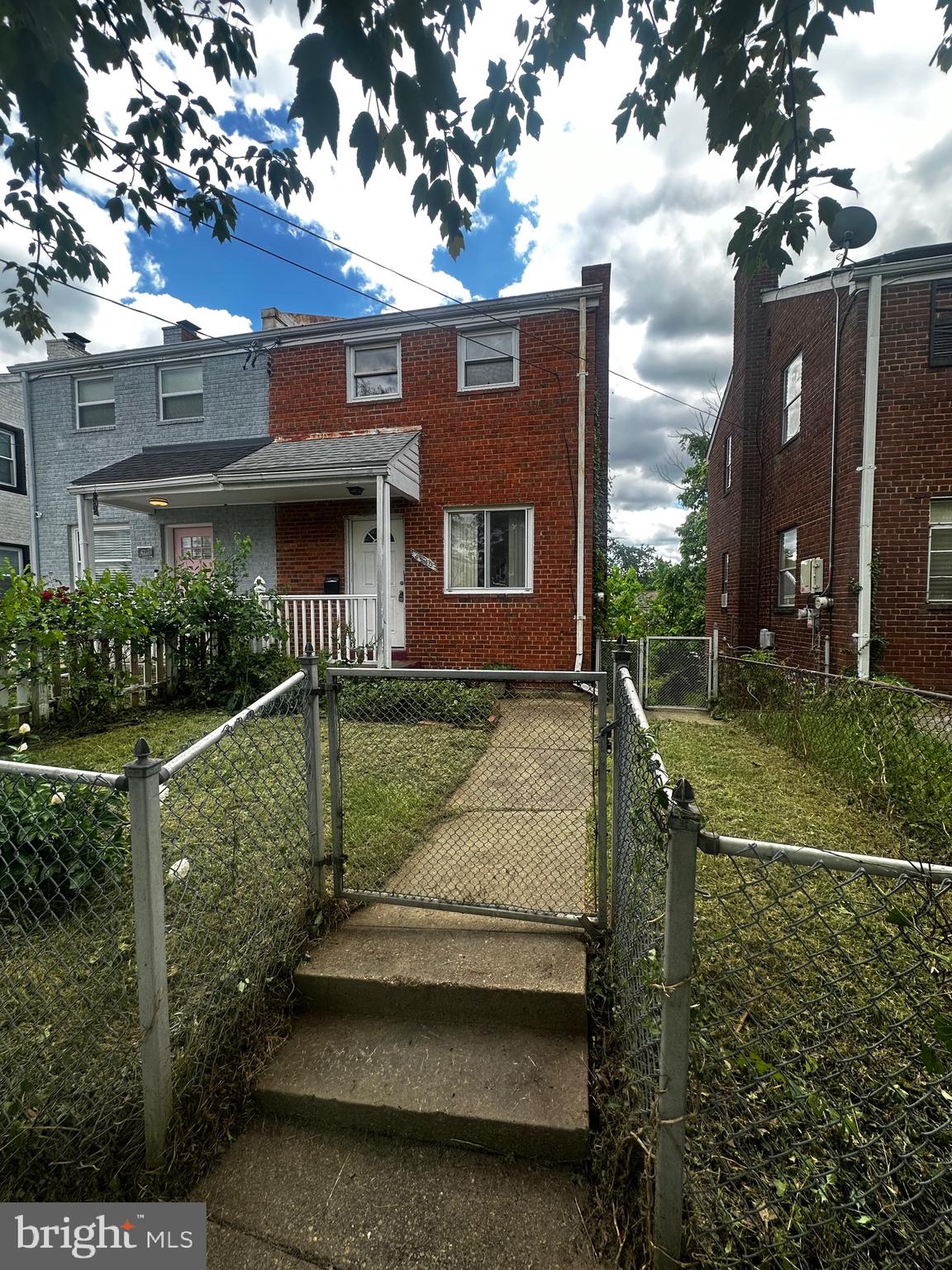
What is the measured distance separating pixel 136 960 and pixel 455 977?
1147 millimetres

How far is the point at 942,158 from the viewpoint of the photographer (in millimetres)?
5164

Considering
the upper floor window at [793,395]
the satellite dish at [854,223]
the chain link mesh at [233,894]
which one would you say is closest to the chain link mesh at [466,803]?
the chain link mesh at [233,894]

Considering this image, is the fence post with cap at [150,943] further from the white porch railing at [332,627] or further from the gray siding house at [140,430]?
the gray siding house at [140,430]

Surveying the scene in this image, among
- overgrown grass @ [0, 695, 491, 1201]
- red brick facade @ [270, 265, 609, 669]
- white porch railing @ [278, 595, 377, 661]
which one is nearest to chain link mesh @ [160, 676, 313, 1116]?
overgrown grass @ [0, 695, 491, 1201]

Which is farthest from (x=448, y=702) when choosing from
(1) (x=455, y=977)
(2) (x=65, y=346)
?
(2) (x=65, y=346)

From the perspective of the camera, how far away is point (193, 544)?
36.9ft

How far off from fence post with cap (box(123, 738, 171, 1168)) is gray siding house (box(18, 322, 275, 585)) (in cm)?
952

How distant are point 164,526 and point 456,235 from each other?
10543 millimetres

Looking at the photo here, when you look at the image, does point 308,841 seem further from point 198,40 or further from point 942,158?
point 942,158

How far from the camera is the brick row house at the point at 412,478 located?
30.0 ft

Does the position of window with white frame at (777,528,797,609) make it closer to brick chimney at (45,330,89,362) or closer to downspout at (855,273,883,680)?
downspout at (855,273,883,680)

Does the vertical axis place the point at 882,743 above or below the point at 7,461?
below

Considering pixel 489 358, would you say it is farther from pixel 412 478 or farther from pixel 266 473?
pixel 266 473

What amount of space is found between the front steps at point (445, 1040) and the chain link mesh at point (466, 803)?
11.5 inches
